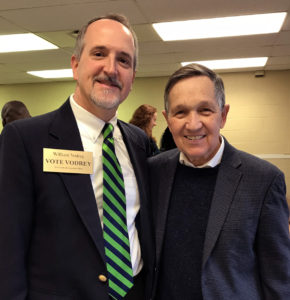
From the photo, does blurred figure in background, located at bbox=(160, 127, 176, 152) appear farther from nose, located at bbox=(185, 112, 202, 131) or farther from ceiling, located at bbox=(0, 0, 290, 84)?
nose, located at bbox=(185, 112, 202, 131)

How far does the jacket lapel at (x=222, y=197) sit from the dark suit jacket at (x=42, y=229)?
39 cm

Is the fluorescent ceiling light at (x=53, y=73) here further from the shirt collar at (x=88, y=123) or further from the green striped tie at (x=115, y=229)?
the green striped tie at (x=115, y=229)

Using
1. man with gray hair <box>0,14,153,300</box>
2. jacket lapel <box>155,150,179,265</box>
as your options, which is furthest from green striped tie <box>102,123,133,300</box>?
jacket lapel <box>155,150,179,265</box>

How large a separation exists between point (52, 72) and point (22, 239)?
5.89 meters

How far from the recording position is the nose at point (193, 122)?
4.08 feet

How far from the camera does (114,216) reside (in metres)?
1.22

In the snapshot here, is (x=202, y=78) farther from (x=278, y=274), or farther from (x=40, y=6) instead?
(x=40, y=6)

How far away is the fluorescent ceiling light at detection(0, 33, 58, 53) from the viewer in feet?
14.0

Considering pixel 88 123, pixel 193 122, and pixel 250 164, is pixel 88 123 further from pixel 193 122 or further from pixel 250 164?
pixel 250 164

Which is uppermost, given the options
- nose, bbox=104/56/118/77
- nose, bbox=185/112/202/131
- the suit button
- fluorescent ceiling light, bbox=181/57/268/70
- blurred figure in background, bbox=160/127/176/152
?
fluorescent ceiling light, bbox=181/57/268/70

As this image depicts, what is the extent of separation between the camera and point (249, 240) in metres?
1.18

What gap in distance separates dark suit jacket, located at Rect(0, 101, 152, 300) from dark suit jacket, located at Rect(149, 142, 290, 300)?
16.1 inches

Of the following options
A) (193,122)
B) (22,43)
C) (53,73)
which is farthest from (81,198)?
(53,73)

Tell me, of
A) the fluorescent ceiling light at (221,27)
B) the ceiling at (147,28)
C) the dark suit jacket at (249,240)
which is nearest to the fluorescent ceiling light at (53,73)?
the ceiling at (147,28)
